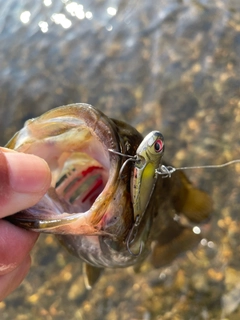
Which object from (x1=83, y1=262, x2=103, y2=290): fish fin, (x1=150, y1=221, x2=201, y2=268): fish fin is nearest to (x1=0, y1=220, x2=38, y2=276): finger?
(x1=83, y1=262, x2=103, y2=290): fish fin

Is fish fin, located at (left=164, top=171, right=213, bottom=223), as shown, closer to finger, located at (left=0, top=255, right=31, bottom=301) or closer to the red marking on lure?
the red marking on lure

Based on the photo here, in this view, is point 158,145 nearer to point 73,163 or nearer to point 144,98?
point 73,163

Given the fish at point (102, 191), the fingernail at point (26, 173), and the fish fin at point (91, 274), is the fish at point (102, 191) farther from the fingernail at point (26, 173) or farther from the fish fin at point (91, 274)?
the fingernail at point (26, 173)

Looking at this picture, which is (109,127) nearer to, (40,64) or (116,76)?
(116,76)

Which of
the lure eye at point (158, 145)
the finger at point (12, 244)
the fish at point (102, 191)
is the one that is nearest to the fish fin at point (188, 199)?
the fish at point (102, 191)

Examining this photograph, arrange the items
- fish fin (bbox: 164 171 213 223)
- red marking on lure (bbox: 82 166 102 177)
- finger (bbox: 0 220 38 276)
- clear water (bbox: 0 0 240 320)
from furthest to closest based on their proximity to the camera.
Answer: clear water (bbox: 0 0 240 320) → fish fin (bbox: 164 171 213 223) → red marking on lure (bbox: 82 166 102 177) → finger (bbox: 0 220 38 276)

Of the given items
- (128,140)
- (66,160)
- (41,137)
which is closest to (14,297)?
(66,160)
